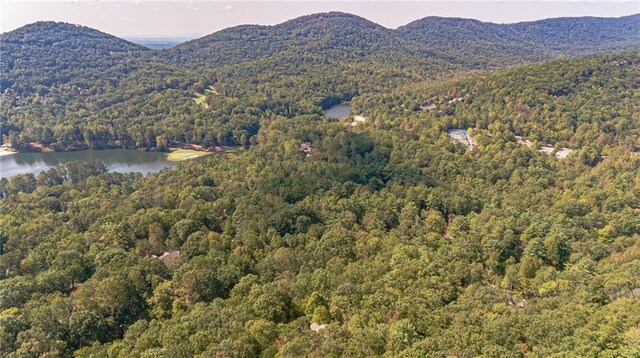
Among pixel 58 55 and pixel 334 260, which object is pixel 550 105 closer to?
pixel 334 260

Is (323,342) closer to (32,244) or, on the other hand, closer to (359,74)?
(32,244)

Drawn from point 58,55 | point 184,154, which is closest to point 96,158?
point 184,154

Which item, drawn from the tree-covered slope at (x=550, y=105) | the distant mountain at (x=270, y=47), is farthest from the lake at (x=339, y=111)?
the distant mountain at (x=270, y=47)

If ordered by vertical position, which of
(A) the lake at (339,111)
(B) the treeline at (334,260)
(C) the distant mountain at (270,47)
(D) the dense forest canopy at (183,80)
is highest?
(C) the distant mountain at (270,47)

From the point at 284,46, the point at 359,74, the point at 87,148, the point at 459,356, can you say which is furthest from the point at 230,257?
the point at 284,46

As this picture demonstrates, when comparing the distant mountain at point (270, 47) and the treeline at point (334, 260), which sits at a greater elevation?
the distant mountain at point (270, 47)

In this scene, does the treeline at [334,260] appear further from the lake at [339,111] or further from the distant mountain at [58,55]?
the distant mountain at [58,55]
